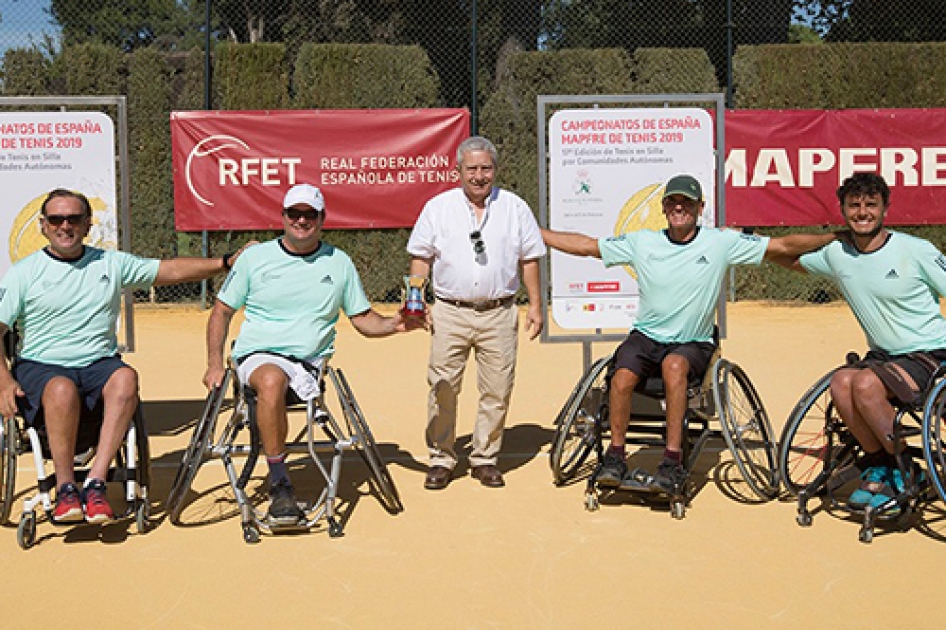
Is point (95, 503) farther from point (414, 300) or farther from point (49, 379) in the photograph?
point (414, 300)

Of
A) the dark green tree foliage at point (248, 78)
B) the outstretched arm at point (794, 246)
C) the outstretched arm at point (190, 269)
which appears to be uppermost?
the dark green tree foliage at point (248, 78)

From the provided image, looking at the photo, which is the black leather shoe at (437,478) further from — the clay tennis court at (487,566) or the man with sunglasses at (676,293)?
the man with sunglasses at (676,293)

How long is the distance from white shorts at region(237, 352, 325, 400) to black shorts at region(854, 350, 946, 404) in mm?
2254

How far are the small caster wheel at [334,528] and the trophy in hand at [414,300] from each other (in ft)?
3.06

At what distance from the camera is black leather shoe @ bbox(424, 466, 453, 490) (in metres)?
5.37

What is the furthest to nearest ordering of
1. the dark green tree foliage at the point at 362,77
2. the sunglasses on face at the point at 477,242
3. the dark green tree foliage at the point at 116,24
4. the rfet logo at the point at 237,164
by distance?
the dark green tree foliage at the point at 116,24
the dark green tree foliage at the point at 362,77
the rfet logo at the point at 237,164
the sunglasses on face at the point at 477,242

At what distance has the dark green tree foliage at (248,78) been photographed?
12594 millimetres

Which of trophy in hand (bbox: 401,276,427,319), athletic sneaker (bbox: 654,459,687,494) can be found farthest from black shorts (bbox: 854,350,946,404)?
trophy in hand (bbox: 401,276,427,319)

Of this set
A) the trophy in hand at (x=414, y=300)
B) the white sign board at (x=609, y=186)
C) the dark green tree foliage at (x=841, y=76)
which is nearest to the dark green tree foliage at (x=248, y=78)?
the dark green tree foliage at (x=841, y=76)

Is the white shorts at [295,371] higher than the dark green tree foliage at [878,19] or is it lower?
lower

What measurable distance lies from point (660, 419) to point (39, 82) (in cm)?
999

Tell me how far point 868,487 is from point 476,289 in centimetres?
191

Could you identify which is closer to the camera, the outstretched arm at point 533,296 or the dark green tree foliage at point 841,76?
the outstretched arm at point 533,296

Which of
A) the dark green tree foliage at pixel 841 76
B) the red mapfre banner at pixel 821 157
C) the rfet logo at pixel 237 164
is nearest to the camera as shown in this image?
the rfet logo at pixel 237 164
